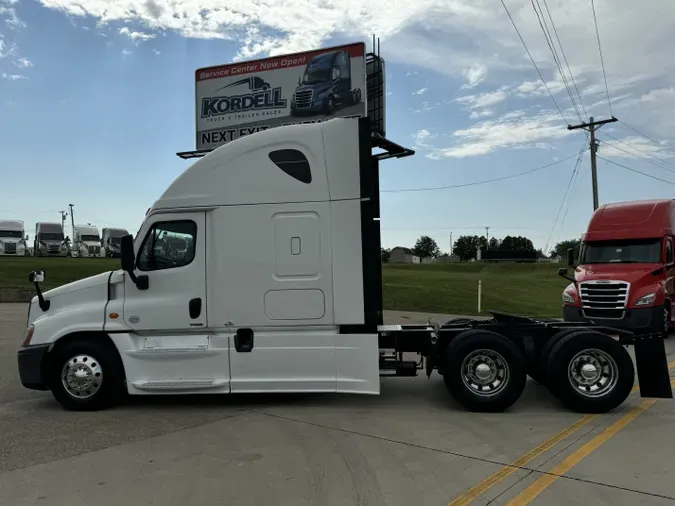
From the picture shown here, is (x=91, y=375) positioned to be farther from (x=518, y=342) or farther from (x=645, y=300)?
A: (x=645, y=300)

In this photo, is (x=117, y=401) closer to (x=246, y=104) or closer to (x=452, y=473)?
(x=452, y=473)

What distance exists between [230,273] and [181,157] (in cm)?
1659

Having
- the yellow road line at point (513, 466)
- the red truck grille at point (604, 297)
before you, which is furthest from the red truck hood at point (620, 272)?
the yellow road line at point (513, 466)

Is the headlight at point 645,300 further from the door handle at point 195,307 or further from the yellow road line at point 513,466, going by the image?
the door handle at point 195,307

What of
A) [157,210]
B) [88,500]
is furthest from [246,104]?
[88,500]

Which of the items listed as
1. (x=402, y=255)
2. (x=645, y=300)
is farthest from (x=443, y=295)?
(x=402, y=255)

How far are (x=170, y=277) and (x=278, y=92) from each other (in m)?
16.6

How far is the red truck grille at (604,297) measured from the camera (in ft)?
39.8

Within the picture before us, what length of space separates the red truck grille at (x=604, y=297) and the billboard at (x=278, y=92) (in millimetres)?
10721

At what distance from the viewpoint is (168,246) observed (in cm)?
667

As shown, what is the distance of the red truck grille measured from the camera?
12.1 m

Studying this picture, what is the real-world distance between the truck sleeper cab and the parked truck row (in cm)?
2250

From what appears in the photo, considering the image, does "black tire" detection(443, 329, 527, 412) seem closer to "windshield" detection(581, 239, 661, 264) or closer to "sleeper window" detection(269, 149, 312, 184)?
"sleeper window" detection(269, 149, 312, 184)

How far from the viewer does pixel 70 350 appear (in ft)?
21.6
